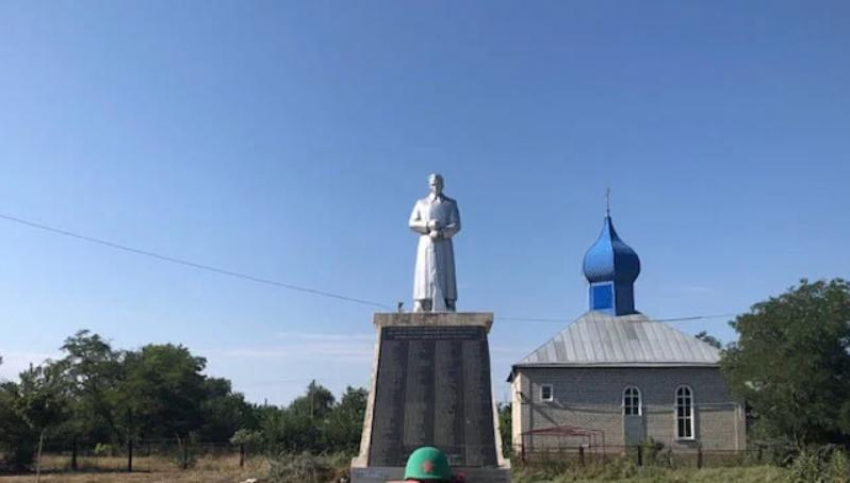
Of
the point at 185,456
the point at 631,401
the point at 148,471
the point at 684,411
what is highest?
the point at 631,401

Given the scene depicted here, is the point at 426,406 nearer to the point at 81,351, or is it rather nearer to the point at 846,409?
the point at 846,409

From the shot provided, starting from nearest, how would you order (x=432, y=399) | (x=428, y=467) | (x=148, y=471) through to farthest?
(x=428, y=467)
(x=432, y=399)
(x=148, y=471)

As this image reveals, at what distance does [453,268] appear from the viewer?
13.9 meters

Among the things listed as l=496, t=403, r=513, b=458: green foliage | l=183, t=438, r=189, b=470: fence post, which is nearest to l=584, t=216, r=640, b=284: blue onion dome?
l=496, t=403, r=513, b=458: green foliage

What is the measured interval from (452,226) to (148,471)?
15332mm

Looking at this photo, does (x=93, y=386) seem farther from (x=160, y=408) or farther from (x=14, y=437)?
(x=14, y=437)

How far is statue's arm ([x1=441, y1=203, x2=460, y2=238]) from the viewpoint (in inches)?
544

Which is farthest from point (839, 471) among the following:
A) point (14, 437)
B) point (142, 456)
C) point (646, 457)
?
point (142, 456)

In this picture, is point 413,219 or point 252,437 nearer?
point 413,219

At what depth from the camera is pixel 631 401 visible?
30.6 metres

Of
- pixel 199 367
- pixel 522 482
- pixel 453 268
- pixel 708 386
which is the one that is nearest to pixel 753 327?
pixel 708 386

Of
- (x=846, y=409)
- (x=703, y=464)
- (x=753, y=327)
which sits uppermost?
(x=753, y=327)

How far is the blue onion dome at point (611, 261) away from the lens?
33.0 metres

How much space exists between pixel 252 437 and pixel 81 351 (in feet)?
50.4
